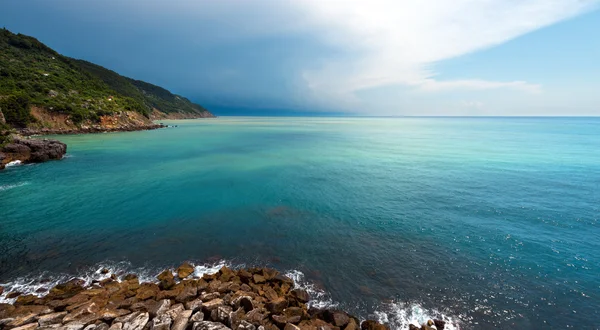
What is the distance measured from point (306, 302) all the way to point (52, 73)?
13471 centimetres

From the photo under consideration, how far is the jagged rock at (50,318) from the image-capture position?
8133mm

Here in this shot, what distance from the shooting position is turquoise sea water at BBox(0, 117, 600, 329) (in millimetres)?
11594

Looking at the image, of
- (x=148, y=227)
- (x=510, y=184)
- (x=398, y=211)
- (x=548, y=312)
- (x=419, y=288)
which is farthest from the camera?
(x=510, y=184)

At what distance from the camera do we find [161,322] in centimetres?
830

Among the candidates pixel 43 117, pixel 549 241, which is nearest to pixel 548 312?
pixel 549 241

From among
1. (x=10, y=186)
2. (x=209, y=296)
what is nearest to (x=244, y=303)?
(x=209, y=296)

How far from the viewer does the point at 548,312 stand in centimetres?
1071

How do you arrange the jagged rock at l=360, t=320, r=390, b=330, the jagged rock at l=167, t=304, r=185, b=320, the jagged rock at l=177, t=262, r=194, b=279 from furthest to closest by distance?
the jagged rock at l=177, t=262, r=194, b=279 → the jagged rock at l=360, t=320, r=390, b=330 → the jagged rock at l=167, t=304, r=185, b=320

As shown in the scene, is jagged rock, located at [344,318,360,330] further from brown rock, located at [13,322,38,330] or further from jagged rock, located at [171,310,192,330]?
brown rock, located at [13,322,38,330]

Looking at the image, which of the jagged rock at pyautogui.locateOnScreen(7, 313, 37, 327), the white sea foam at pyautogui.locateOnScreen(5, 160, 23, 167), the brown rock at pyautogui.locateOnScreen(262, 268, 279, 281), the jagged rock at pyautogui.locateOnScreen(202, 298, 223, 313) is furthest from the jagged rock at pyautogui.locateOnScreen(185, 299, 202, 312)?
the white sea foam at pyautogui.locateOnScreen(5, 160, 23, 167)

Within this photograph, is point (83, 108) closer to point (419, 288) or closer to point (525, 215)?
point (419, 288)

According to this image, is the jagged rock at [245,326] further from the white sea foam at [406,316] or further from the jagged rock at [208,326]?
the white sea foam at [406,316]

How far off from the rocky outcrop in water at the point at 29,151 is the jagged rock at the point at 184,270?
132ft

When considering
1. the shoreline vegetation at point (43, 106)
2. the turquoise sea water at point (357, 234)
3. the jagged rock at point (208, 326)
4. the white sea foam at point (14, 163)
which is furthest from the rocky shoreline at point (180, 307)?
the shoreline vegetation at point (43, 106)
